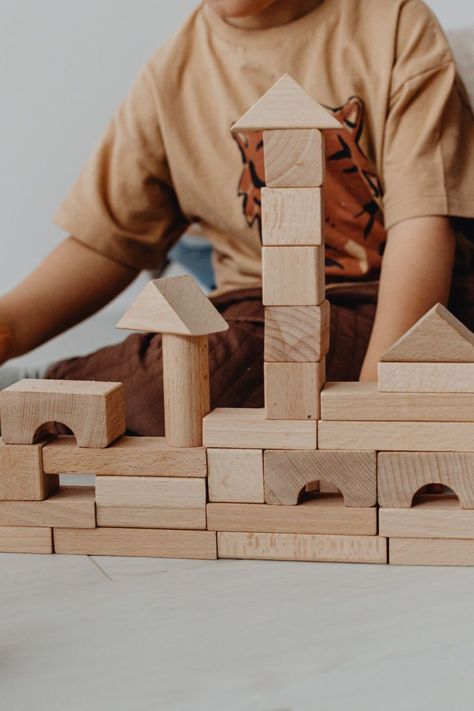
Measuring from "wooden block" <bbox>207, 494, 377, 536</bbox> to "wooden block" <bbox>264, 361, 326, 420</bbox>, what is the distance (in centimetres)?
7

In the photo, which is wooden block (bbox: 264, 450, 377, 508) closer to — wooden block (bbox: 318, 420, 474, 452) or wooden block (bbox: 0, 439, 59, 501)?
wooden block (bbox: 318, 420, 474, 452)

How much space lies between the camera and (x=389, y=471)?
73cm

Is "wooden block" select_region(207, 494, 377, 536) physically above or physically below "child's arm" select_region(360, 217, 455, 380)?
below

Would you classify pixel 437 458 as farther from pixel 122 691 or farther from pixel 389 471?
pixel 122 691

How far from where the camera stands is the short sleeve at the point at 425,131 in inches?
39.8

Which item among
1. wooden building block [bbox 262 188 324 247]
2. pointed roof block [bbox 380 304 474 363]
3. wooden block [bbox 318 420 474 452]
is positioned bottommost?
wooden block [bbox 318 420 474 452]

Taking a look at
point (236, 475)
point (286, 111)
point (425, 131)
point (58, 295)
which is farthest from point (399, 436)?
point (58, 295)

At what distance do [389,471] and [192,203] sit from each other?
0.56 meters

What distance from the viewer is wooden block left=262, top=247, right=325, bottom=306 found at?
709 millimetres

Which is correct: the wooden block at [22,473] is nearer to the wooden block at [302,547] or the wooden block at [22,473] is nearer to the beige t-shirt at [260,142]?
the wooden block at [302,547]

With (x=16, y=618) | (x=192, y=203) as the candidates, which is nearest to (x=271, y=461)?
(x=16, y=618)

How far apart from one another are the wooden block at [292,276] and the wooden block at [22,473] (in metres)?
0.22

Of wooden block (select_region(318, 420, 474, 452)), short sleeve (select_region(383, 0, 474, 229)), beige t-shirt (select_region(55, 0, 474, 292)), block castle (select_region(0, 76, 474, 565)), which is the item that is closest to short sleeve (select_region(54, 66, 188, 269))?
beige t-shirt (select_region(55, 0, 474, 292))

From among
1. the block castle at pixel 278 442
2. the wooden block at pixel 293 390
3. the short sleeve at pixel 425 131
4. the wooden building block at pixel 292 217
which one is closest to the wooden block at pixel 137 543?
the block castle at pixel 278 442
